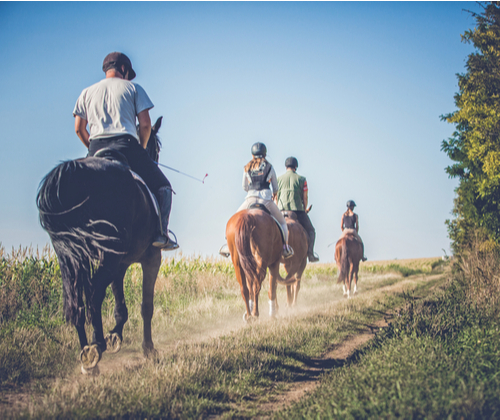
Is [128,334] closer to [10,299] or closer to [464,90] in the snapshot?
[10,299]

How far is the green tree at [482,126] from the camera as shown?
13484mm

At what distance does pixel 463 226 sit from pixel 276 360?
1985cm

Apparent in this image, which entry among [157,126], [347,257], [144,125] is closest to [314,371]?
[144,125]

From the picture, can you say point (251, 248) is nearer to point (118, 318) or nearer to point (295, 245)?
point (295, 245)

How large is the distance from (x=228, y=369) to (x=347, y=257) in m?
9.69

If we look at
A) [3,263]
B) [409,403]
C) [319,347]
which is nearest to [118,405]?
[409,403]

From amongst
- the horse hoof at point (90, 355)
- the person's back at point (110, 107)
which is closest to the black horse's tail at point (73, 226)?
the horse hoof at point (90, 355)

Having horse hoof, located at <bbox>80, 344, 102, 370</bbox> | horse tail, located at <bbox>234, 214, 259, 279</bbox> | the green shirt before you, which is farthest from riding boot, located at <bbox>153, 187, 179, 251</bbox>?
the green shirt

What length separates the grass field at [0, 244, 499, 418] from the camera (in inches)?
93.2

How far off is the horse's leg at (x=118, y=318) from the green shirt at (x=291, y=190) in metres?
5.20

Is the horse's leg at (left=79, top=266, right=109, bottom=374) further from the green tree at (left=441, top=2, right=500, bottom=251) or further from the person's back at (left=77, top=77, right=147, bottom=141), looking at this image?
the green tree at (left=441, top=2, right=500, bottom=251)

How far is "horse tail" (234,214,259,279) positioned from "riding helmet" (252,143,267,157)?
144 cm

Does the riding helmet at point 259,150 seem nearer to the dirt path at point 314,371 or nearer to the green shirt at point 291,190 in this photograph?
the green shirt at point 291,190

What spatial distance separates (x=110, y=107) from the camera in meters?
3.90
